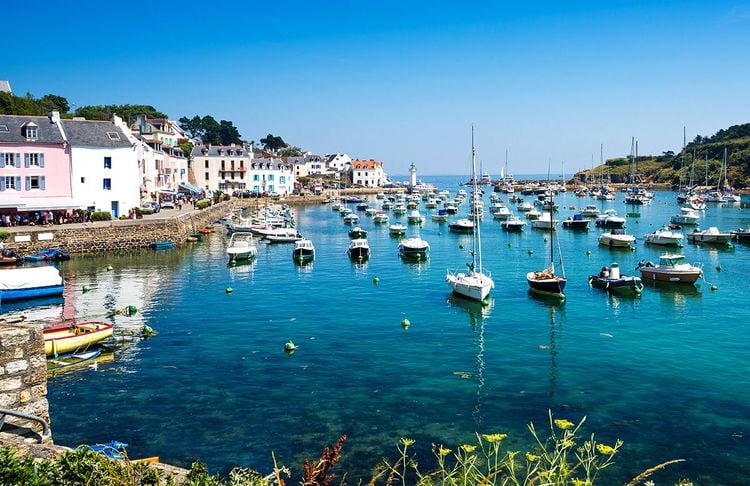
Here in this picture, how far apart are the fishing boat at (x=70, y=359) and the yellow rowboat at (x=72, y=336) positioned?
0.29 m

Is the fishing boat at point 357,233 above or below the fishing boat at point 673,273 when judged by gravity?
above

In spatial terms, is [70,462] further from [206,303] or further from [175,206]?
[175,206]

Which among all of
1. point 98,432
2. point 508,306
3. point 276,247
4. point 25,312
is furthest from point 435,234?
point 98,432

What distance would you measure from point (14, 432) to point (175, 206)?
A: 86.9 m

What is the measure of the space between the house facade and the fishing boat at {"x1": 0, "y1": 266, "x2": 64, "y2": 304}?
10079cm

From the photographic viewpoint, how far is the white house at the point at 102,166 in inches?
2822

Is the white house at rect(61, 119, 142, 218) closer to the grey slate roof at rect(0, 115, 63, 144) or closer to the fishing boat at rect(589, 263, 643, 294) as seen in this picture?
the grey slate roof at rect(0, 115, 63, 144)

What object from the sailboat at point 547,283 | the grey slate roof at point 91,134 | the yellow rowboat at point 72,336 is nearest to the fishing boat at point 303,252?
the sailboat at point 547,283

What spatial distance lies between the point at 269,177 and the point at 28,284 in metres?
113

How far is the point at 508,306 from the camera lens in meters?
41.3

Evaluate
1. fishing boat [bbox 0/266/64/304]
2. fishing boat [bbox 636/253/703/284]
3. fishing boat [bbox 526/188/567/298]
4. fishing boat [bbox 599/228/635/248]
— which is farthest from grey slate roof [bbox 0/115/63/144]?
fishing boat [bbox 599/228/635/248]

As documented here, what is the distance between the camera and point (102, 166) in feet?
242

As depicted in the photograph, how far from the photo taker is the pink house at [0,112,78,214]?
218 ft

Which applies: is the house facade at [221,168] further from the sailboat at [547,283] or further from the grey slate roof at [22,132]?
the sailboat at [547,283]
